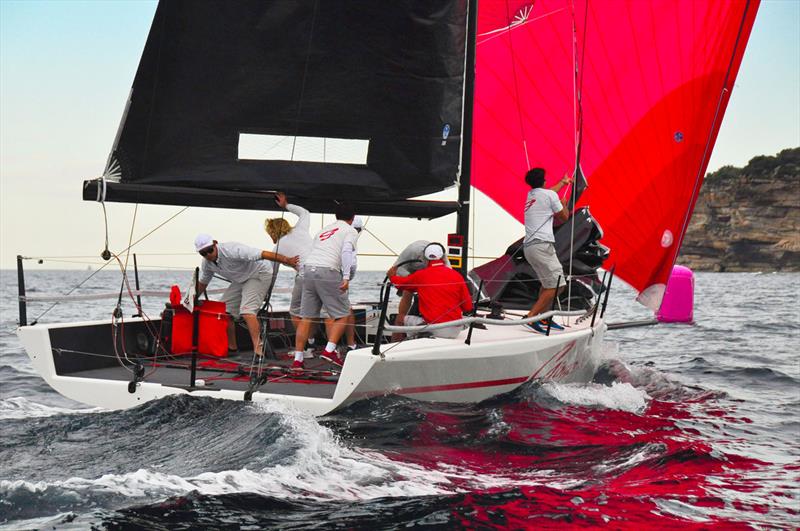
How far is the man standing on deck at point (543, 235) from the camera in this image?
8.00m

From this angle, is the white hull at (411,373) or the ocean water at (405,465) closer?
the ocean water at (405,465)

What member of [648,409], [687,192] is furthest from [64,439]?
[687,192]

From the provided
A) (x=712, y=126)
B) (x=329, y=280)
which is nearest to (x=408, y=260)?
(x=329, y=280)

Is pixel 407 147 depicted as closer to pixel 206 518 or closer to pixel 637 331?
pixel 206 518

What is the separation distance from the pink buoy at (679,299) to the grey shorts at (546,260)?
7939mm

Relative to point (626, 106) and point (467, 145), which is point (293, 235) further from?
point (626, 106)

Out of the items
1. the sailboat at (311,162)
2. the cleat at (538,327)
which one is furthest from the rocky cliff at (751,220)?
the cleat at (538,327)

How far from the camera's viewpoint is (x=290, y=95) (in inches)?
287

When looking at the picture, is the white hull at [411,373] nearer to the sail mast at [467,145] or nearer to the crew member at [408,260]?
the crew member at [408,260]

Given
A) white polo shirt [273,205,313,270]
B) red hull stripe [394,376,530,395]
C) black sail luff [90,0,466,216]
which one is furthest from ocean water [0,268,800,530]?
black sail luff [90,0,466,216]

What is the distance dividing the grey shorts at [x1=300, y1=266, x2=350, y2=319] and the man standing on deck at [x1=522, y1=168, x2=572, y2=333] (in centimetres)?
200

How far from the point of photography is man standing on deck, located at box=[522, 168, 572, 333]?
8.00 metres

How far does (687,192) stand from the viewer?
31.1 feet

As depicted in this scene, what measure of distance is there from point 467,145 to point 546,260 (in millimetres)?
1299
